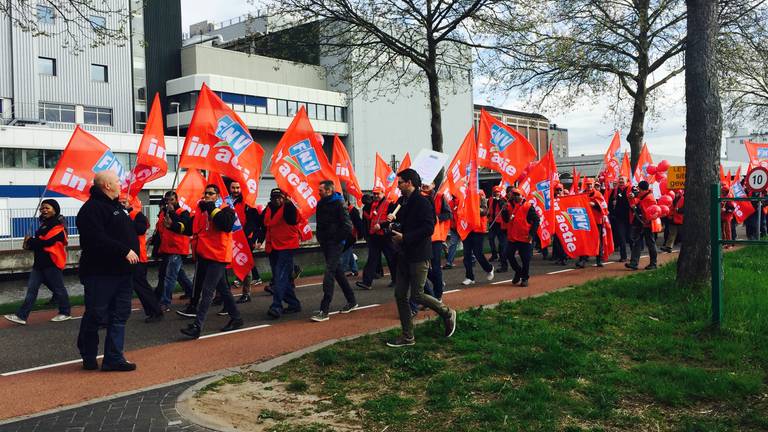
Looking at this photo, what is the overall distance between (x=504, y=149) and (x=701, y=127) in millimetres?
5370

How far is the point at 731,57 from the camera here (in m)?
21.3

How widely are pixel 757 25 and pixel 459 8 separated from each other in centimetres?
750

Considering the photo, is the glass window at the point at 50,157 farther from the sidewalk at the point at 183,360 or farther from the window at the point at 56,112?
the sidewalk at the point at 183,360

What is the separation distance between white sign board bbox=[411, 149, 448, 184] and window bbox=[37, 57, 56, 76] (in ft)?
147

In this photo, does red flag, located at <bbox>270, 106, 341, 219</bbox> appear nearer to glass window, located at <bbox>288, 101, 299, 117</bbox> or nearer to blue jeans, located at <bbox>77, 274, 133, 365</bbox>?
blue jeans, located at <bbox>77, 274, 133, 365</bbox>

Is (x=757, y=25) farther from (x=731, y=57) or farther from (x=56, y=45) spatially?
(x=56, y=45)

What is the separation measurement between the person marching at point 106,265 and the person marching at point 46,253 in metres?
3.32

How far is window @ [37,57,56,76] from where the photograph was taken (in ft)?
155

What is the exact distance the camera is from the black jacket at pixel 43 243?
9734 mm

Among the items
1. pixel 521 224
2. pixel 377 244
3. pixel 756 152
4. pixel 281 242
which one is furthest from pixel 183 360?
pixel 756 152

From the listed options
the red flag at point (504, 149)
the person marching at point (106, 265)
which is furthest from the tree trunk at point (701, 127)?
the person marching at point (106, 265)

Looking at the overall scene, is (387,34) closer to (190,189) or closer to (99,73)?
(190,189)

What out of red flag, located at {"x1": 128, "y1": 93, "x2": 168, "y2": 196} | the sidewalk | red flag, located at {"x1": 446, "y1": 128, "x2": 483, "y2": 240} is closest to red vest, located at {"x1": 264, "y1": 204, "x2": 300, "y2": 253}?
the sidewalk

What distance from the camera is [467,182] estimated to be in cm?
1295
